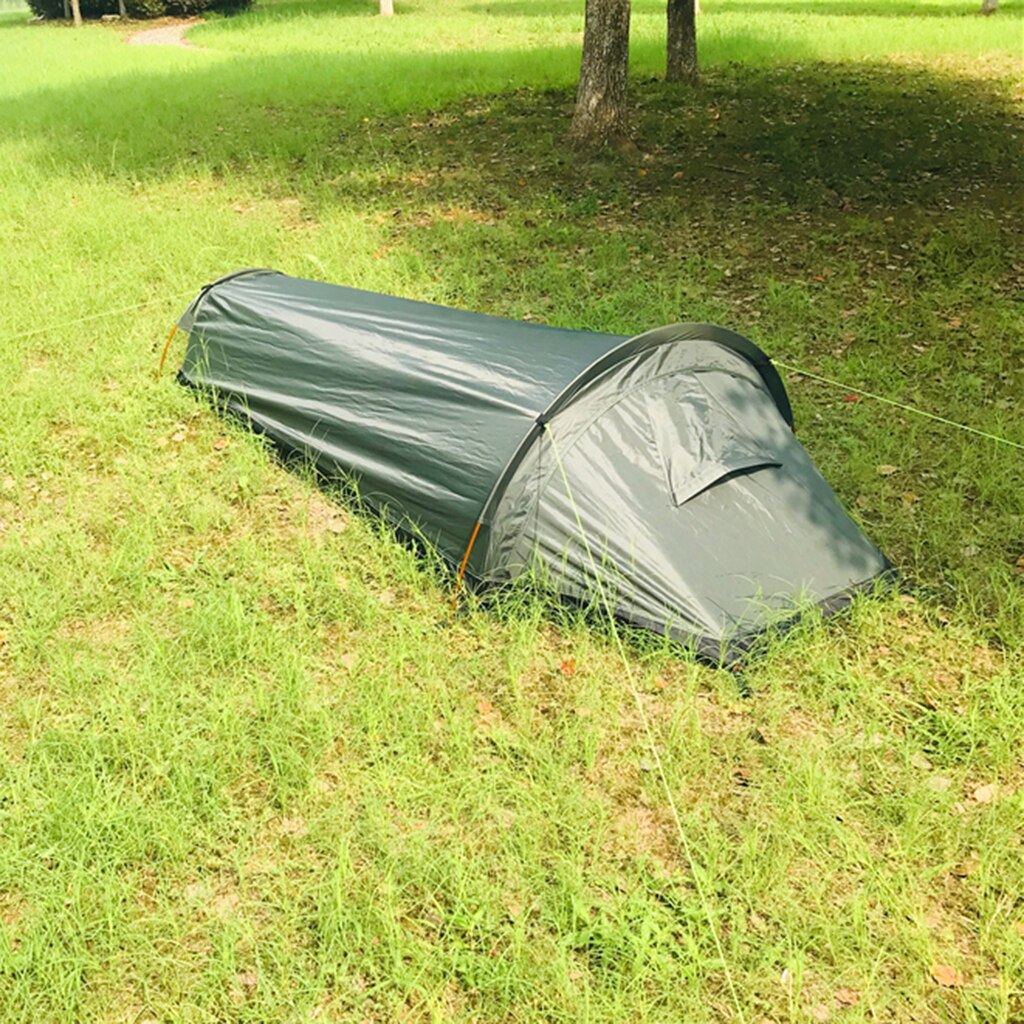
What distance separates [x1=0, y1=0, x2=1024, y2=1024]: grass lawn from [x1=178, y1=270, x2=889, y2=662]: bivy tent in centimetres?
22

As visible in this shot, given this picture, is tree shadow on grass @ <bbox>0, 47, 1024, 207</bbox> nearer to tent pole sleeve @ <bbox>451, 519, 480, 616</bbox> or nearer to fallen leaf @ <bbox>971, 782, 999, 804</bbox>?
tent pole sleeve @ <bbox>451, 519, 480, 616</bbox>

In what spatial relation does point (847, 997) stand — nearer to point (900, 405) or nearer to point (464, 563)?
point (464, 563)

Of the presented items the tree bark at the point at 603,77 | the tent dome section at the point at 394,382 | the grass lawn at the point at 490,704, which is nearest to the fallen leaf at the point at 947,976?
the grass lawn at the point at 490,704

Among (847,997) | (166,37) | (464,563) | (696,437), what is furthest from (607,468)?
(166,37)

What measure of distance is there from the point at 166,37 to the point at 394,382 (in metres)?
23.7

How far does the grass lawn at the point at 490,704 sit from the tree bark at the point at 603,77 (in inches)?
62.1

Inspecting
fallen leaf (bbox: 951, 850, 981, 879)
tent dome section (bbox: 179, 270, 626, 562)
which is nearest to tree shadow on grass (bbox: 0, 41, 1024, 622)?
fallen leaf (bbox: 951, 850, 981, 879)

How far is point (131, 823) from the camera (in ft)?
10.8

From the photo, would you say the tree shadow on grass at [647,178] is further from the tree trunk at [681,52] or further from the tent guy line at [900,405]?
Answer: the tree trunk at [681,52]

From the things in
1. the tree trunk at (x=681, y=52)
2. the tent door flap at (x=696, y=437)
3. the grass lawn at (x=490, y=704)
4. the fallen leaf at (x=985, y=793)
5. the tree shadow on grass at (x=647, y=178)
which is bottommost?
the fallen leaf at (x=985, y=793)

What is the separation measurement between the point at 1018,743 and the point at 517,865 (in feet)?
6.37

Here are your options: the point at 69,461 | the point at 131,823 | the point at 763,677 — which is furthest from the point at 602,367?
the point at 69,461

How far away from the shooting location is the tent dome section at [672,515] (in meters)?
4.03

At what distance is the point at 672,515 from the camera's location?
4125 mm
